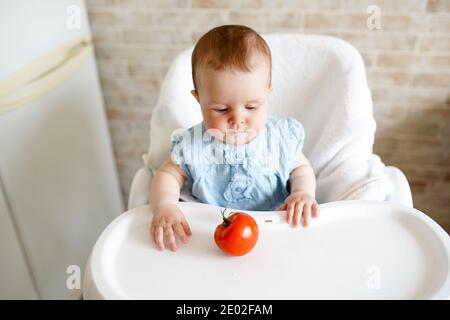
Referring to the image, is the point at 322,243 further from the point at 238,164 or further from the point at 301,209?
the point at 238,164

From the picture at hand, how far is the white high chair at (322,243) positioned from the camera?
71 cm

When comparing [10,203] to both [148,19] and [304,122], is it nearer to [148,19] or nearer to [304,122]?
[148,19]

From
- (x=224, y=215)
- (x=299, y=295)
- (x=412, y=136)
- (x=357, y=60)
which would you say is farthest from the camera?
(x=412, y=136)

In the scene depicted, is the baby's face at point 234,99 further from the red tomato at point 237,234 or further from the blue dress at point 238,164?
the red tomato at point 237,234

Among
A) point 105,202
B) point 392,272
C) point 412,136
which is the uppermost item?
point 392,272

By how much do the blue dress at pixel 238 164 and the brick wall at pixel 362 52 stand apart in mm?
571

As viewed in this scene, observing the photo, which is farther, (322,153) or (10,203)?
(10,203)

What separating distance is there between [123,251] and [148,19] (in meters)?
0.97

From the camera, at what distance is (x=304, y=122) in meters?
1.21

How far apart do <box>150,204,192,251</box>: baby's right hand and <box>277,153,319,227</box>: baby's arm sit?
20 centimetres

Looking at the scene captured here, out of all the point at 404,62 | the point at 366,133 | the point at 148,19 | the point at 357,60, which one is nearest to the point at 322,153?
the point at 366,133

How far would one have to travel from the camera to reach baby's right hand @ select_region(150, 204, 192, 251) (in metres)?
0.79

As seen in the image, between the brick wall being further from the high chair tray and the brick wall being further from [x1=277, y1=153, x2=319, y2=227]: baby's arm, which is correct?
the high chair tray

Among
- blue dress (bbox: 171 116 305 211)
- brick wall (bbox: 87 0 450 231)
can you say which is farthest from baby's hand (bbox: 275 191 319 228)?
brick wall (bbox: 87 0 450 231)
